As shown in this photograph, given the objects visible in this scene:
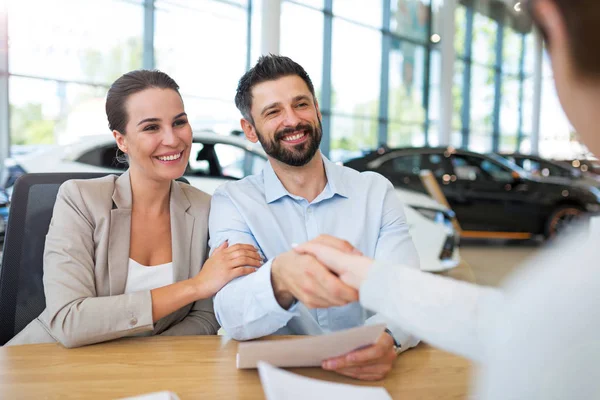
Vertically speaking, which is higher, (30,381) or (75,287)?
(75,287)

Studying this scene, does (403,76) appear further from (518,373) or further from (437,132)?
(518,373)

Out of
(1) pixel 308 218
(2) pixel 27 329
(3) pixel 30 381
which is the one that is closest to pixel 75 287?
(2) pixel 27 329

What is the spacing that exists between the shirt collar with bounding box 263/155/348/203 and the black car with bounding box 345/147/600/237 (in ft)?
16.5

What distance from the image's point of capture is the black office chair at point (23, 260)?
1688mm

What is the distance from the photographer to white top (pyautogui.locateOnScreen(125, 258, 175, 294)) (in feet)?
5.74

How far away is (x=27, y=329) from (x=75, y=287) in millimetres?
298

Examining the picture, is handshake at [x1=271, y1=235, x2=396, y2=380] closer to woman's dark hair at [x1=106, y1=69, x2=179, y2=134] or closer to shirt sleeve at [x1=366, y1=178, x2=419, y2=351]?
shirt sleeve at [x1=366, y1=178, x2=419, y2=351]

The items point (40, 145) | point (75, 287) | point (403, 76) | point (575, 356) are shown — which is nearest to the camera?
point (575, 356)

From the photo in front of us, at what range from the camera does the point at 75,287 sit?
1511mm

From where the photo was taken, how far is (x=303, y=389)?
96 centimetres

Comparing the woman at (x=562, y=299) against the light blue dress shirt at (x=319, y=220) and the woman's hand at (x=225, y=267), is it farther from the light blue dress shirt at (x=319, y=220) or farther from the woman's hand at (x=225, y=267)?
the light blue dress shirt at (x=319, y=220)

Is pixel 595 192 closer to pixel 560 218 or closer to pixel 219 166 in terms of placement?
pixel 560 218

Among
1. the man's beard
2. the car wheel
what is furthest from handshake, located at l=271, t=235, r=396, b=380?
the car wheel

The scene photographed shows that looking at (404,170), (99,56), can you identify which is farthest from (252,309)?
(99,56)
